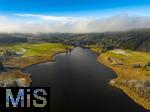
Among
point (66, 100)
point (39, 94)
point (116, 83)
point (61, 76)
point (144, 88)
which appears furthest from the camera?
point (61, 76)

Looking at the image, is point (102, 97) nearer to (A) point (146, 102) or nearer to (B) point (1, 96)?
(A) point (146, 102)

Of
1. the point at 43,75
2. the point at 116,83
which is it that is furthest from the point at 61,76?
the point at 116,83

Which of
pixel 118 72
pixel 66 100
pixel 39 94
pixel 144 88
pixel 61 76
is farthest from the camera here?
pixel 118 72

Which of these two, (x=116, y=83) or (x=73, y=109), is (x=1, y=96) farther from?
(x=116, y=83)

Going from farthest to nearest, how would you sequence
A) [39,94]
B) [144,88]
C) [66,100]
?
[144,88] < [66,100] < [39,94]

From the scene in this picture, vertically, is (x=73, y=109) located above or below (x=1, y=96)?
below

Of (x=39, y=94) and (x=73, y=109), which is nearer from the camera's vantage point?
(x=39, y=94)

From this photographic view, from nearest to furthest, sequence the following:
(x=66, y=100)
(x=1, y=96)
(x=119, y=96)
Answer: (x=1, y=96) < (x=66, y=100) < (x=119, y=96)

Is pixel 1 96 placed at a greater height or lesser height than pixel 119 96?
greater

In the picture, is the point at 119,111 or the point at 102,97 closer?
the point at 119,111

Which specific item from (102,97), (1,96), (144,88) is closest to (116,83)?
(144,88)
